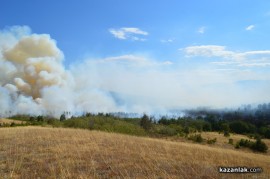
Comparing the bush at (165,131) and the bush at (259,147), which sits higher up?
the bush at (165,131)

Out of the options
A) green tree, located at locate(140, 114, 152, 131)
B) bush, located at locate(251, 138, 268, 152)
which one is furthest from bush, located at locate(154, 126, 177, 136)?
bush, located at locate(251, 138, 268, 152)

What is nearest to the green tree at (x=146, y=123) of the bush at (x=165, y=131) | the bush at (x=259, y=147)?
the bush at (x=165, y=131)

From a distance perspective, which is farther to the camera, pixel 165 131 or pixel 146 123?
pixel 165 131

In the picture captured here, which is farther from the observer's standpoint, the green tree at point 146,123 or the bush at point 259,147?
the green tree at point 146,123

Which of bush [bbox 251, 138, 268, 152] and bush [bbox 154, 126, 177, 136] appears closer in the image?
bush [bbox 251, 138, 268, 152]

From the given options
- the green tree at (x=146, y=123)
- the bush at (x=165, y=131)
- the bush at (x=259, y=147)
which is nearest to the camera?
the bush at (x=259, y=147)

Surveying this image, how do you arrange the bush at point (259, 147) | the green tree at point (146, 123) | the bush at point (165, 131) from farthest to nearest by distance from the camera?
1. the bush at point (165, 131)
2. the green tree at point (146, 123)
3. the bush at point (259, 147)

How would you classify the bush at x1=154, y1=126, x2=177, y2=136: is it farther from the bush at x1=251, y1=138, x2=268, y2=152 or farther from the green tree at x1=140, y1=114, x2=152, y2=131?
the bush at x1=251, y1=138, x2=268, y2=152

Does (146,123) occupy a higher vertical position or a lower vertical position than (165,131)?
higher

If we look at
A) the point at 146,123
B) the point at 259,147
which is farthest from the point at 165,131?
the point at 259,147

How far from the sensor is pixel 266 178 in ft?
51.8

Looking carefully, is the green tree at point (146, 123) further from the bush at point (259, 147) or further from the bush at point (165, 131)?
the bush at point (259, 147)

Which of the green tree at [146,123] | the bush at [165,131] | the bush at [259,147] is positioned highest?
the green tree at [146,123]

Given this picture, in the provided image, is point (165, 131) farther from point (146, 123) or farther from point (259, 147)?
point (259, 147)
